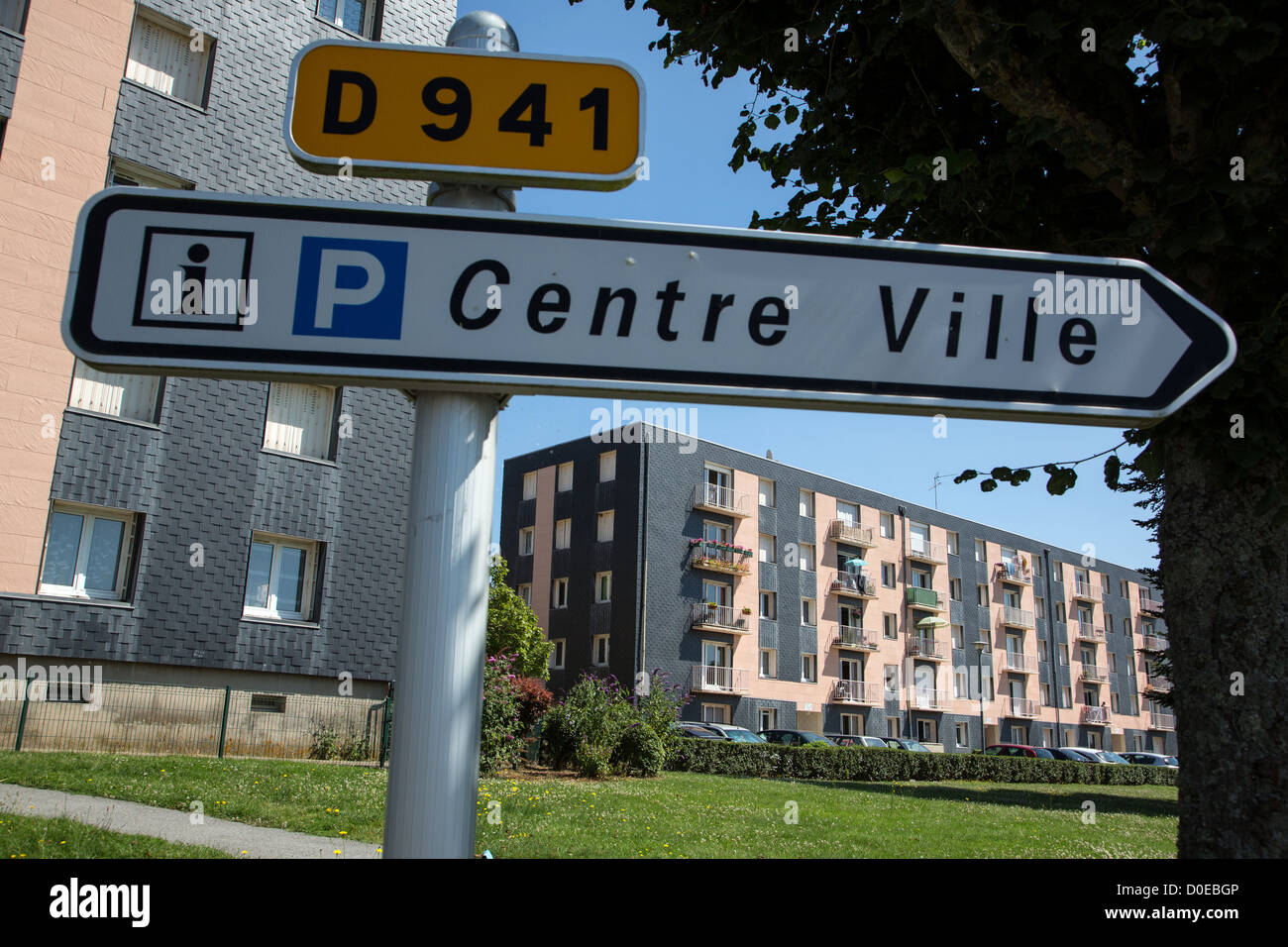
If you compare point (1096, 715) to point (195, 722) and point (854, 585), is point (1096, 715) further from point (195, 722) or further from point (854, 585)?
point (195, 722)

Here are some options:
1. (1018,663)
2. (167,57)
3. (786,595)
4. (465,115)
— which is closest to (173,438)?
(167,57)

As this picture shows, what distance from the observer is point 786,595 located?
49594mm

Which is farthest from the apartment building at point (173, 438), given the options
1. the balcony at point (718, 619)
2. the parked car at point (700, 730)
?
the balcony at point (718, 619)

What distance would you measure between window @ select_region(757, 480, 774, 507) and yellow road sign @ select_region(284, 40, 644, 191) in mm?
48130

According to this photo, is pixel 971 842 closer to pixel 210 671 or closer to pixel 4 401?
pixel 210 671

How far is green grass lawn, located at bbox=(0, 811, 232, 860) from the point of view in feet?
20.8

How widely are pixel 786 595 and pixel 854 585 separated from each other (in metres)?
5.65

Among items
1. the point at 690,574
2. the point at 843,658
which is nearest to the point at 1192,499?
the point at 690,574

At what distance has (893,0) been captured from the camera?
449 cm

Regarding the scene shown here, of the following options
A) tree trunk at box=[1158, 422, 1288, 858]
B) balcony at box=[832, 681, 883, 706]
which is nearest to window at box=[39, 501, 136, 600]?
tree trunk at box=[1158, 422, 1288, 858]

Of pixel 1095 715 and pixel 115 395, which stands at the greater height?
pixel 115 395

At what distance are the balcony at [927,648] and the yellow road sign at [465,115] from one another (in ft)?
190

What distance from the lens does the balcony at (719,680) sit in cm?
4393
